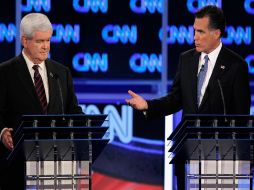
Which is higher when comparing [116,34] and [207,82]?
[116,34]

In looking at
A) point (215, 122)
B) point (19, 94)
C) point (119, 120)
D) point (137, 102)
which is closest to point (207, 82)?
point (137, 102)

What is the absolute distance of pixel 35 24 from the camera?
16.8ft

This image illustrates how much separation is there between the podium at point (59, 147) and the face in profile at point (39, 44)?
0.71m

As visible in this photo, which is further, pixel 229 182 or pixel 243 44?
pixel 243 44

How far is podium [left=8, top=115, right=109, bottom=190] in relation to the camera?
173 inches

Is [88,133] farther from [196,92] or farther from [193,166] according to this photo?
[196,92]

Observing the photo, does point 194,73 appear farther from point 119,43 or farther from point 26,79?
point 119,43

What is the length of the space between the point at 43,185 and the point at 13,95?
801 millimetres

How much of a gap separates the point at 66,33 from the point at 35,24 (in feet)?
8.40

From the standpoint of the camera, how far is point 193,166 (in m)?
4.59

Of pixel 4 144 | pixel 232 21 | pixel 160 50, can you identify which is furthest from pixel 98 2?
pixel 4 144

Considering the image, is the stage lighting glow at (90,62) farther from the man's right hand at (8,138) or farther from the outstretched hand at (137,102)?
the man's right hand at (8,138)

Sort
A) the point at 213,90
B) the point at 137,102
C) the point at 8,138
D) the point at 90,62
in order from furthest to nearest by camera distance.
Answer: the point at 90,62 < the point at 137,102 < the point at 213,90 < the point at 8,138

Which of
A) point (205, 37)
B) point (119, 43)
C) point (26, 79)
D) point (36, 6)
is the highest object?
point (36, 6)
